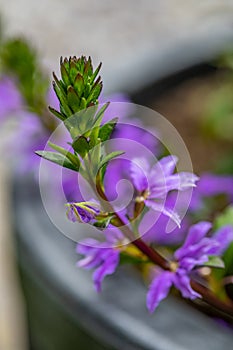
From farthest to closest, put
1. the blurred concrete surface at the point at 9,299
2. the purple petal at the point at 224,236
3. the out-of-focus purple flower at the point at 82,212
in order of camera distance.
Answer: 1. the blurred concrete surface at the point at 9,299
2. the purple petal at the point at 224,236
3. the out-of-focus purple flower at the point at 82,212

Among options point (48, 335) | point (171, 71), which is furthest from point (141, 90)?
point (48, 335)

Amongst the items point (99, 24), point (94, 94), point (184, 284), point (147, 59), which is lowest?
point (184, 284)

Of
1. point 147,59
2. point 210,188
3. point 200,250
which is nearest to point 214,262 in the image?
point 200,250

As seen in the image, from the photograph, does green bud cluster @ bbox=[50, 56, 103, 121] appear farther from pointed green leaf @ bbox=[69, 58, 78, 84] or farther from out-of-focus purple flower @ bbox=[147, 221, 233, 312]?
out-of-focus purple flower @ bbox=[147, 221, 233, 312]

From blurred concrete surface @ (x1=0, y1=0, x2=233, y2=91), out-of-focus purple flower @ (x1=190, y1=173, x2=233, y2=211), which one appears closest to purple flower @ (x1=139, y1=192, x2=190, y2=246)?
out-of-focus purple flower @ (x1=190, y1=173, x2=233, y2=211)

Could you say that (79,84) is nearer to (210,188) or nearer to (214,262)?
(214,262)

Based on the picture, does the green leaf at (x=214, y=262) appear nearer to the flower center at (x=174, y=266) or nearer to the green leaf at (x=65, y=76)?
the flower center at (x=174, y=266)

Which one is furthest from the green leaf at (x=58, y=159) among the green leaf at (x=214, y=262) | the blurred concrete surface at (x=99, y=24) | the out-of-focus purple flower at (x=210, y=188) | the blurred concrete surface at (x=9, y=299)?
the blurred concrete surface at (x=99, y=24)

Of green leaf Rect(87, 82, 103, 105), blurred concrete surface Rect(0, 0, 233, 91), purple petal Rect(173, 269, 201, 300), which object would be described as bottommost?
purple petal Rect(173, 269, 201, 300)
